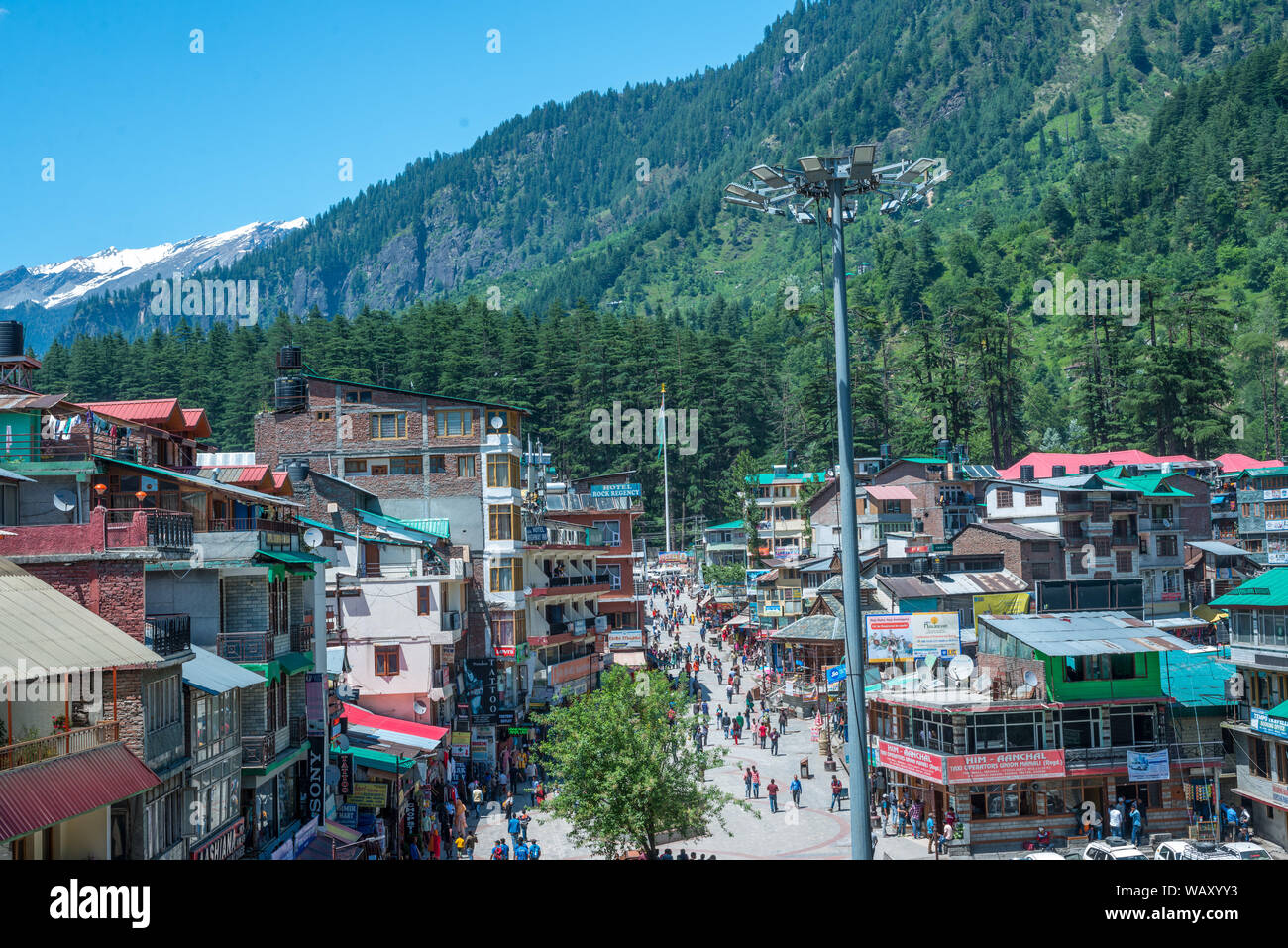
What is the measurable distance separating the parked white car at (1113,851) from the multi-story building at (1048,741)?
182cm

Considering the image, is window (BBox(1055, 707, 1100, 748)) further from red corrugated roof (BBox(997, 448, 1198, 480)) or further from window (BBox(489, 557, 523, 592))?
red corrugated roof (BBox(997, 448, 1198, 480))

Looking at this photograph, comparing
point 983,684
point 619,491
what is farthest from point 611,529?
point 983,684

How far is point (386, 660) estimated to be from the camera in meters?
43.1

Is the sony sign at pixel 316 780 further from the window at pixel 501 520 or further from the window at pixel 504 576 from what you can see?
the window at pixel 501 520

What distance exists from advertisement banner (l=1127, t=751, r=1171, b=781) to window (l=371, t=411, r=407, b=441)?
35.0 metres

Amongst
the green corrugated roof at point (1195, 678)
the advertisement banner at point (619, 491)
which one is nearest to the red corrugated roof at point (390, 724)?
the green corrugated roof at point (1195, 678)

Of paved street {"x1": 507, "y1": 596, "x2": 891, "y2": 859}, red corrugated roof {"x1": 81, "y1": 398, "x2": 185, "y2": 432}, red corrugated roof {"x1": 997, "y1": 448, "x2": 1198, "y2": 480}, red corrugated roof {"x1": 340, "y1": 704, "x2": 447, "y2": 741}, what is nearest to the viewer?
paved street {"x1": 507, "y1": 596, "x2": 891, "y2": 859}

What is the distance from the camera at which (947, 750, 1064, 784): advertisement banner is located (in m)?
36.0

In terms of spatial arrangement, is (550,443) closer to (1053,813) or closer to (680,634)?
(680,634)

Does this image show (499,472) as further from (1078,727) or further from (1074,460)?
(1074,460)

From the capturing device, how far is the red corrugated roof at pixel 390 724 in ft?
131

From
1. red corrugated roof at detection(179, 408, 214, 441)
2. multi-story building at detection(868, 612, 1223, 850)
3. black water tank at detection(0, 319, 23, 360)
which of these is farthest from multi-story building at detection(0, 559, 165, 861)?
multi-story building at detection(868, 612, 1223, 850)

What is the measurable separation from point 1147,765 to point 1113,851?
10.3 m

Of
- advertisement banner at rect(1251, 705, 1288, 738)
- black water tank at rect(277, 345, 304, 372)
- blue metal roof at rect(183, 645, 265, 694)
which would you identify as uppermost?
black water tank at rect(277, 345, 304, 372)
